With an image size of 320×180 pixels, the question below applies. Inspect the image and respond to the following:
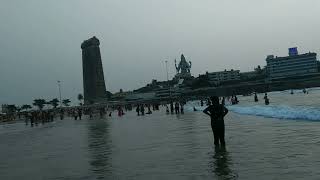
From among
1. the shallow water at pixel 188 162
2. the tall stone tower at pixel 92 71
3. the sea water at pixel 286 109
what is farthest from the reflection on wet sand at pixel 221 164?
the tall stone tower at pixel 92 71

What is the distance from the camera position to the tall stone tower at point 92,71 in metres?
192

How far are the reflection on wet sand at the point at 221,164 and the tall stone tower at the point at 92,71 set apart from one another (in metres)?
180

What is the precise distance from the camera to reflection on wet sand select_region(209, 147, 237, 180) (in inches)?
364

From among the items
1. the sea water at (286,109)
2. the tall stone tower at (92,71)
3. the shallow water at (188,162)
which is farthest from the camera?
the tall stone tower at (92,71)

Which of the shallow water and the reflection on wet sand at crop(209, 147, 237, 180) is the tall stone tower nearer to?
the shallow water

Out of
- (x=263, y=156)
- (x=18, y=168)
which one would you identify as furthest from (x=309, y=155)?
(x=18, y=168)

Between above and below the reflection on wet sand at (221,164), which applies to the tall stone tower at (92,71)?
above

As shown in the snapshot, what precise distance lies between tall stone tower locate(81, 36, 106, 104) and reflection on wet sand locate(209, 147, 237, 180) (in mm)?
179751

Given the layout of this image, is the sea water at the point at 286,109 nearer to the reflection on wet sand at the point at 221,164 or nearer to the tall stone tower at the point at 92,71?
the reflection on wet sand at the point at 221,164

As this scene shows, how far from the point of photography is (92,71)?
7564 inches

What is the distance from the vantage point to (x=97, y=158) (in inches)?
546

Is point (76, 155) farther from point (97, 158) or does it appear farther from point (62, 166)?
point (62, 166)

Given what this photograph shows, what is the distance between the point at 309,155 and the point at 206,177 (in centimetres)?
311

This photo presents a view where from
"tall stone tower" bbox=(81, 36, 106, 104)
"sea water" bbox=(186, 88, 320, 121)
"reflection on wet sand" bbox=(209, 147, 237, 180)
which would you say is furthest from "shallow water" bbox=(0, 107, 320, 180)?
"tall stone tower" bbox=(81, 36, 106, 104)
